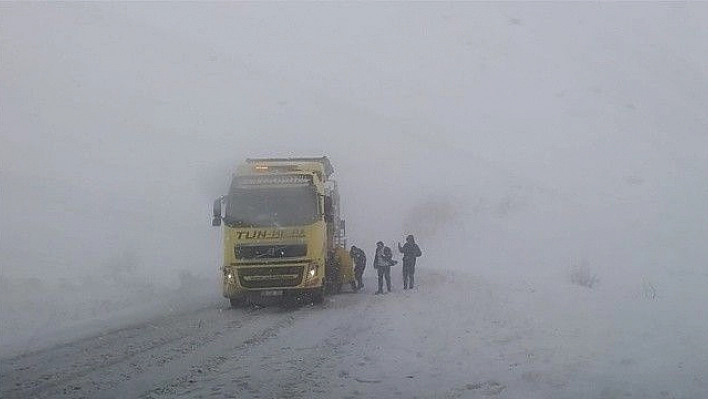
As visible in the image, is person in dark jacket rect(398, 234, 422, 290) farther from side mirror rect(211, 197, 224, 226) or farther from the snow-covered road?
side mirror rect(211, 197, 224, 226)

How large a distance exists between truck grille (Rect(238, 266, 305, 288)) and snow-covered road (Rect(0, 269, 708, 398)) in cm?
194

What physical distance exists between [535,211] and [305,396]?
46.1 metres

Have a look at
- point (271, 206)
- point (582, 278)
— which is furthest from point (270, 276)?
point (582, 278)

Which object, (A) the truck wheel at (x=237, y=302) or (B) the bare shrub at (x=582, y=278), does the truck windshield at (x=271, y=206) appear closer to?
(A) the truck wheel at (x=237, y=302)

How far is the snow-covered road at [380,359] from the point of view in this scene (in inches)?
313

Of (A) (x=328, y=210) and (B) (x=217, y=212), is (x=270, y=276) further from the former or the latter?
(A) (x=328, y=210)

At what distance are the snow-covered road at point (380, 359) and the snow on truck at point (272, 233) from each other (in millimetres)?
1998

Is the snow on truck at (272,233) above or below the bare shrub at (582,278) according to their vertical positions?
above

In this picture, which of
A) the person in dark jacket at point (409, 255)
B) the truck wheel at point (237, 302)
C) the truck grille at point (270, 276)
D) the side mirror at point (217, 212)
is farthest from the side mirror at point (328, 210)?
the truck wheel at point (237, 302)

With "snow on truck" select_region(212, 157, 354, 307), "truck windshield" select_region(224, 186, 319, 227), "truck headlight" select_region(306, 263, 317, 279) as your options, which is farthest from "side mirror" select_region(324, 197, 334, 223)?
"truck headlight" select_region(306, 263, 317, 279)

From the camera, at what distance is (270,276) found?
57.8 feet

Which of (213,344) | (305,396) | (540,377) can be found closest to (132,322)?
(213,344)

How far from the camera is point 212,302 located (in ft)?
71.9

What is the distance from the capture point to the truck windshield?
1792cm
